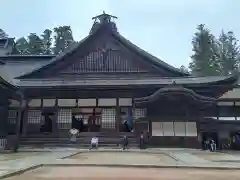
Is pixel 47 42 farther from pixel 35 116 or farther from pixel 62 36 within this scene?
pixel 35 116

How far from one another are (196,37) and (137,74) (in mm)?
48562

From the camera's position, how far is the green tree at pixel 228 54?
63.9 meters

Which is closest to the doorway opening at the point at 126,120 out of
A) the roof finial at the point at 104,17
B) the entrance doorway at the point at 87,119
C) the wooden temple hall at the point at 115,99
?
the wooden temple hall at the point at 115,99

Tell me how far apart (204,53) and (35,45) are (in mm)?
38808

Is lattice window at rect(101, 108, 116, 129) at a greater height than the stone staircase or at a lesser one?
greater

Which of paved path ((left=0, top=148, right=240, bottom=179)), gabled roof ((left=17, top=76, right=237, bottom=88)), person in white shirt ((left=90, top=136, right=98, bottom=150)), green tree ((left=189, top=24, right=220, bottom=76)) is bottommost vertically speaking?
paved path ((left=0, top=148, right=240, bottom=179))

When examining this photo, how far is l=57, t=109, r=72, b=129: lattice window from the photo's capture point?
2409 centimetres

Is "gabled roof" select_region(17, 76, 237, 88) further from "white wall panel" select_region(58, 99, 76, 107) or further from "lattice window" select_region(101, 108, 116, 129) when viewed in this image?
"lattice window" select_region(101, 108, 116, 129)

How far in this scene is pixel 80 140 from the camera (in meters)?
22.9

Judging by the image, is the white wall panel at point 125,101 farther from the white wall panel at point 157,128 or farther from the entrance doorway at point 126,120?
the white wall panel at point 157,128

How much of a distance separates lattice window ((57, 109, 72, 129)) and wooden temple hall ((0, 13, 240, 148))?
3.1 inches

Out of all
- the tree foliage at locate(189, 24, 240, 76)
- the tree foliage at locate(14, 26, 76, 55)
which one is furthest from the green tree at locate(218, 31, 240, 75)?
the tree foliage at locate(14, 26, 76, 55)

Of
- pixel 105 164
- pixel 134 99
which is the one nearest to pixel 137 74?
pixel 134 99

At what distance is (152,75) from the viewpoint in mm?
25922
